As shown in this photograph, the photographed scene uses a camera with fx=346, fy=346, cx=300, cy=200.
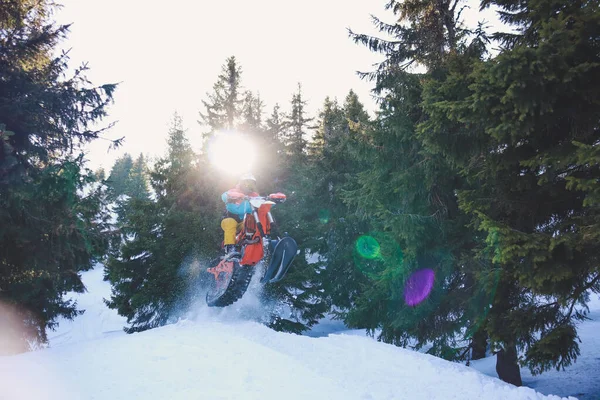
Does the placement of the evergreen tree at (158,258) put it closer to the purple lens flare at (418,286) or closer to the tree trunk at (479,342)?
the purple lens flare at (418,286)

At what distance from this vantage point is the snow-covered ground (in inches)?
195

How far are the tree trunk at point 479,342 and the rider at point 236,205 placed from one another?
638 cm

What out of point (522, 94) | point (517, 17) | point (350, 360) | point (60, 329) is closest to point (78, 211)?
point (350, 360)

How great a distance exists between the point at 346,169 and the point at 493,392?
15.8 meters

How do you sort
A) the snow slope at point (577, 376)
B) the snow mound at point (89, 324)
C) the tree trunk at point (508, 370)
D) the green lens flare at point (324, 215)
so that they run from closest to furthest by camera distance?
the snow slope at point (577, 376)
the tree trunk at point (508, 370)
the green lens flare at point (324, 215)
the snow mound at point (89, 324)

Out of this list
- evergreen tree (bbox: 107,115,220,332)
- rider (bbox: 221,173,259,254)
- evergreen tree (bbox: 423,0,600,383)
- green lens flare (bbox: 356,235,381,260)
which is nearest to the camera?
evergreen tree (bbox: 423,0,600,383)

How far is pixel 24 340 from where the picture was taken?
1077cm

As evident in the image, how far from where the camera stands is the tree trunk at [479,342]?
26.7 ft

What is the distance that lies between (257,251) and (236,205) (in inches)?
57.6

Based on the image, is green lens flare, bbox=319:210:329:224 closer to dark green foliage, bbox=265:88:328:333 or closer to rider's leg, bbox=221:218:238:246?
dark green foliage, bbox=265:88:328:333

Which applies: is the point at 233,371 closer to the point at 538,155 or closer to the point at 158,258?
the point at 538,155

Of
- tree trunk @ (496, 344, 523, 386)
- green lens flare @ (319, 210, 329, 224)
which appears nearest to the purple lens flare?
tree trunk @ (496, 344, 523, 386)

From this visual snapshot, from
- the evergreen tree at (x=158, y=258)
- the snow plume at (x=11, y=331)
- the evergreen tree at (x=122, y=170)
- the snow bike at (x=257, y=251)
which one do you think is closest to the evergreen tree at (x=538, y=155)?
the snow bike at (x=257, y=251)

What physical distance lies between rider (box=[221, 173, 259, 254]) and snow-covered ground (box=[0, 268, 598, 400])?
2.82 m
